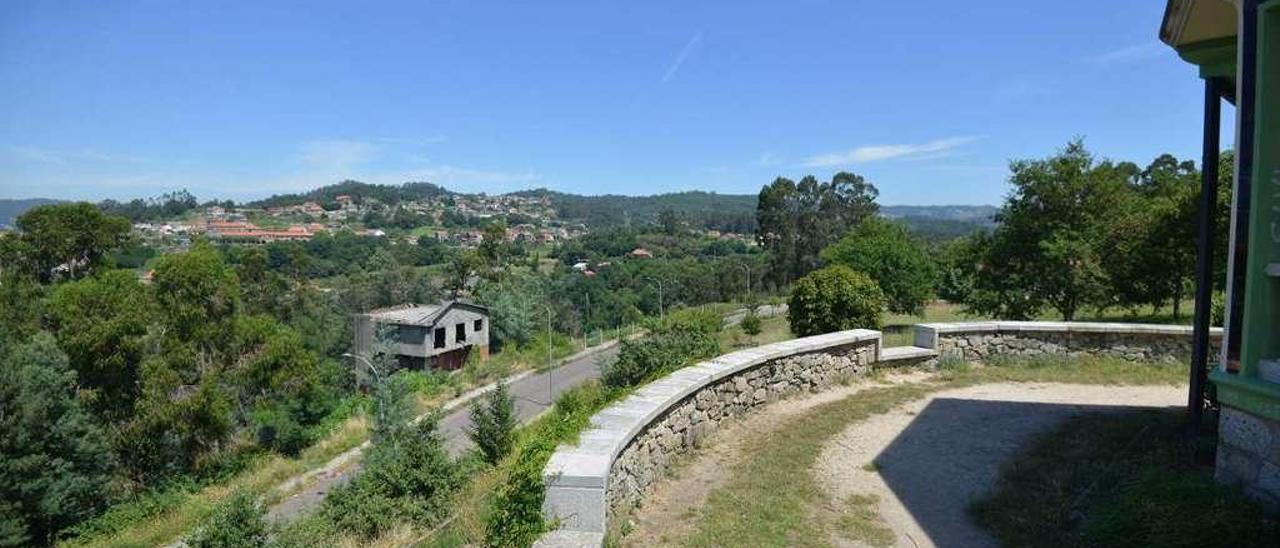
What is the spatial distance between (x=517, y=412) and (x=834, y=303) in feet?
28.4

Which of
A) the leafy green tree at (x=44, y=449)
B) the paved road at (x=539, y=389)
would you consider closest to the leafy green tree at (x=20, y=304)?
the leafy green tree at (x=44, y=449)

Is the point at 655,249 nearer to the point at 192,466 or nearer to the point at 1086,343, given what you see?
the point at 192,466

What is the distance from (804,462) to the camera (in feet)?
19.5

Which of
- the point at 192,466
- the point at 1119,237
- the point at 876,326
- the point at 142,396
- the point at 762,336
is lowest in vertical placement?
the point at 192,466

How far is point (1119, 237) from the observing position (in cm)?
1769

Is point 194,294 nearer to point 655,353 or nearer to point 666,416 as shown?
point 655,353

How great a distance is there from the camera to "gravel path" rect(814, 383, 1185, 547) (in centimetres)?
492

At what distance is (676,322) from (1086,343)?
6293 mm

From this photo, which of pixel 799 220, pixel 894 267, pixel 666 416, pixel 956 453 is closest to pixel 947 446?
pixel 956 453

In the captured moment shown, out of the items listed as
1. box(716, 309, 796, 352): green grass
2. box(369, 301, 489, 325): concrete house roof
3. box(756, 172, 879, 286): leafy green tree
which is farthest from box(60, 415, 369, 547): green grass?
box(756, 172, 879, 286): leafy green tree

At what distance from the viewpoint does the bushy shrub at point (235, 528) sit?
24.1 ft

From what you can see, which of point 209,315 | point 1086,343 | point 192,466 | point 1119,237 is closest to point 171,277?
point 209,315

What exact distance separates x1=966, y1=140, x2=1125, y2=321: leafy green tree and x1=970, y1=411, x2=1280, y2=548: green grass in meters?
12.1

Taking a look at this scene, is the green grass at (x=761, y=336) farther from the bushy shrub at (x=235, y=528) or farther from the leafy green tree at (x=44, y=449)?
the leafy green tree at (x=44, y=449)
